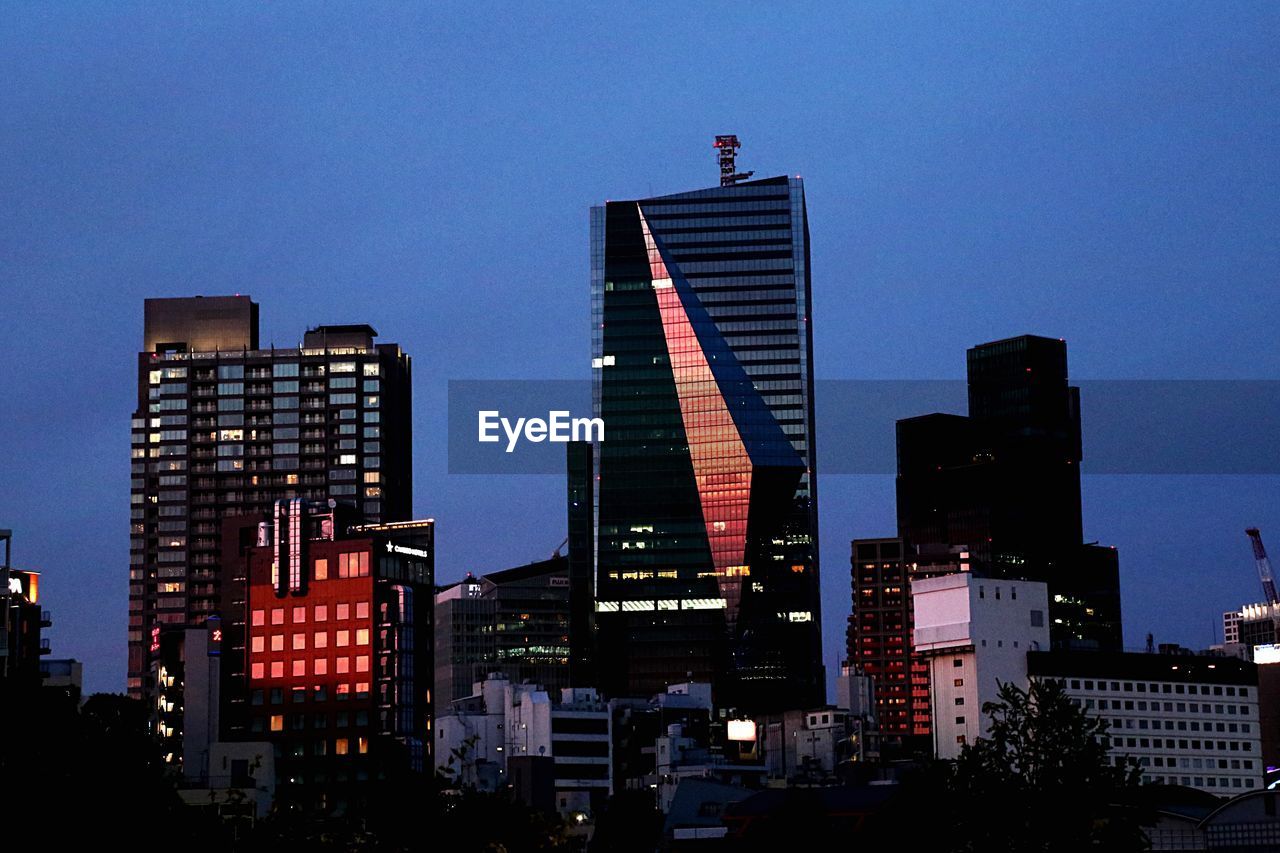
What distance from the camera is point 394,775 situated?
13812cm

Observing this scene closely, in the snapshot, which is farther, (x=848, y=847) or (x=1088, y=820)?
(x=848, y=847)

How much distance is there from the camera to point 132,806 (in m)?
98.2

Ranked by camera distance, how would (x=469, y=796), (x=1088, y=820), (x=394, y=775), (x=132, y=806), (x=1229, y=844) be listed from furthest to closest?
(x=1229, y=844) → (x=394, y=775) → (x=469, y=796) → (x=132, y=806) → (x=1088, y=820)

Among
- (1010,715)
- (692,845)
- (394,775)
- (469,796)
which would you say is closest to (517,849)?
(469,796)

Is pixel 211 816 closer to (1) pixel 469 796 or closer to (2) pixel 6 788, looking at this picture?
(1) pixel 469 796

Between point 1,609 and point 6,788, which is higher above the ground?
point 1,609

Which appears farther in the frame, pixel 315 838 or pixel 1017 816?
pixel 315 838

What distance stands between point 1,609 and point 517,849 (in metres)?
89.3

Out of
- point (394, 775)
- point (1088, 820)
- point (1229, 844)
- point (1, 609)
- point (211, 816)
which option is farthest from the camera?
point (1, 609)

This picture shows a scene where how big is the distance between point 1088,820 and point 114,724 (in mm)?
58811

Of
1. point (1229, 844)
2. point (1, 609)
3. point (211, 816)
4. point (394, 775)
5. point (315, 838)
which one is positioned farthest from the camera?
point (1, 609)

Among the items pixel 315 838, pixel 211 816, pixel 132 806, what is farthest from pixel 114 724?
pixel 132 806

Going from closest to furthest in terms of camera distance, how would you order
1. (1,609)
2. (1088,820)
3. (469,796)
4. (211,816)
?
1. (1088,820)
2. (211,816)
3. (469,796)
4. (1,609)

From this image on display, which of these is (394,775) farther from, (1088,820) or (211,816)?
(1088,820)
